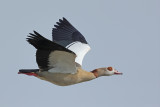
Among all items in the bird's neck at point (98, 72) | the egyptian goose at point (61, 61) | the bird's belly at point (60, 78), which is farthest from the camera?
the bird's neck at point (98, 72)

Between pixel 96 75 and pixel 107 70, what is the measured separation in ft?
1.51

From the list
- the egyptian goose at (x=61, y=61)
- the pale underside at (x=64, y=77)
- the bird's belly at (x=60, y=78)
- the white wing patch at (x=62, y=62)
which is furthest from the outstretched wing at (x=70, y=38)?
the white wing patch at (x=62, y=62)

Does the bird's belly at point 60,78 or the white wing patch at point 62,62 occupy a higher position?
the white wing patch at point 62,62

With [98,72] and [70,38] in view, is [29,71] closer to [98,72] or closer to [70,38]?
[98,72]

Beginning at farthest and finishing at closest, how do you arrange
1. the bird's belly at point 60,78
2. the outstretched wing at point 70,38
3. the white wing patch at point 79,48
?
the outstretched wing at point 70,38 → the white wing patch at point 79,48 → the bird's belly at point 60,78

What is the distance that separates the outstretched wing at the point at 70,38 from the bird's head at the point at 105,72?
31.1 inches

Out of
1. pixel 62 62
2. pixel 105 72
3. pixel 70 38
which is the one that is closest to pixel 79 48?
pixel 70 38

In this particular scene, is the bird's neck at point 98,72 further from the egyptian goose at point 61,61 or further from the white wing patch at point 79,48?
the white wing patch at point 79,48

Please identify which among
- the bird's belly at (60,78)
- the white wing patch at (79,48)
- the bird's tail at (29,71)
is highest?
the white wing patch at (79,48)

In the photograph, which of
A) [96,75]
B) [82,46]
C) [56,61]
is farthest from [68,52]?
[82,46]

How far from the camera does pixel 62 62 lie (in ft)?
45.8

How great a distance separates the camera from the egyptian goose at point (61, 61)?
41.7 feet

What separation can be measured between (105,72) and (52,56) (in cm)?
253

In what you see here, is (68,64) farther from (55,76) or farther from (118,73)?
(118,73)
